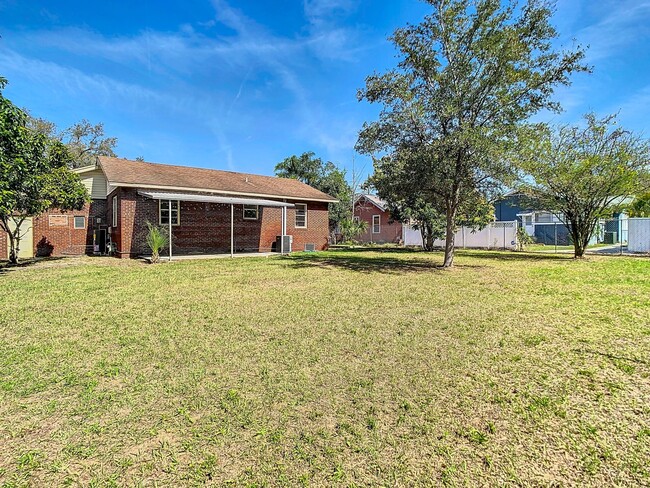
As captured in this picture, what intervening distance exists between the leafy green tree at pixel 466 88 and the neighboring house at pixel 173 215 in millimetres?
8012

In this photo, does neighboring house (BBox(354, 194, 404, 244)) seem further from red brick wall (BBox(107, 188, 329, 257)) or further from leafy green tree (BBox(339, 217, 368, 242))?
red brick wall (BBox(107, 188, 329, 257))

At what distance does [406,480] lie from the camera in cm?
210

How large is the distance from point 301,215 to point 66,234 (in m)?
12.3

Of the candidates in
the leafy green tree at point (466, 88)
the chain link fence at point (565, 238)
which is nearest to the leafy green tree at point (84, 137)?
the leafy green tree at point (466, 88)

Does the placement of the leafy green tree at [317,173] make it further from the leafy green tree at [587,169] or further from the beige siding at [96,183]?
the beige siding at [96,183]

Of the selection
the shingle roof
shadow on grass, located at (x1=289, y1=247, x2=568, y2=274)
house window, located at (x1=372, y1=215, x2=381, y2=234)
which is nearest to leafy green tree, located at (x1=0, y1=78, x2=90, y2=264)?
the shingle roof

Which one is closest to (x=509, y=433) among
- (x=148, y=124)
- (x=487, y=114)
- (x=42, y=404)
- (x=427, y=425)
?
(x=427, y=425)

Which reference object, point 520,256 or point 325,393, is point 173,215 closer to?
point 325,393

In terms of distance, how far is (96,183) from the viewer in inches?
680

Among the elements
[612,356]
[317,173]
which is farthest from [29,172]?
[317,173]

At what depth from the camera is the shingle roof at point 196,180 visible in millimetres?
14641

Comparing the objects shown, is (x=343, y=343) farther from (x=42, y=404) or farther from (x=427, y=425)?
(x=42, y=404)

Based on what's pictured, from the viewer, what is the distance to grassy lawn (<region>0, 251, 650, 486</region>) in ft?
7.24

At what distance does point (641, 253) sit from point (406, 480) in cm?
2299
